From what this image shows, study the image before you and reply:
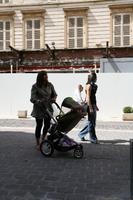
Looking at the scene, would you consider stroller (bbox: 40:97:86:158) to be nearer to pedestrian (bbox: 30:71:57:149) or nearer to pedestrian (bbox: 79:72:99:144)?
pedestrian (bbox: 30:71:57:149)

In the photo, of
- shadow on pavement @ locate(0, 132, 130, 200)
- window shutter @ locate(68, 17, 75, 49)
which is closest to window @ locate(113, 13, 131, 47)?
window shutter @ locate(68, 17, 75, 49)

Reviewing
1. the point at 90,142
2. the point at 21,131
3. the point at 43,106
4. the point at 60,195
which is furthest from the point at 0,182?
the point at 21,131

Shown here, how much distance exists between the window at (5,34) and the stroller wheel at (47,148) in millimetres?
25820

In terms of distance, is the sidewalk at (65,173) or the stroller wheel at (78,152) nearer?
the sidewalk at (65,173)

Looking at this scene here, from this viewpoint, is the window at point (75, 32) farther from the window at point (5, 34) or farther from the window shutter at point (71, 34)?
the window at point (5, 34)

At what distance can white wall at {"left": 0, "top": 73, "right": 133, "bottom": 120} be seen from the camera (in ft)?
69.2

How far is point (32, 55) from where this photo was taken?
114 feet

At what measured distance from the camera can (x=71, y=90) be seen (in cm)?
2155

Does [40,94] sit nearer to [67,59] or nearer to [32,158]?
[32,158]

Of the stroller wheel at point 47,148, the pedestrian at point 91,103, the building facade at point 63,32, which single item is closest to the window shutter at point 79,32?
the building facade at point 63,32

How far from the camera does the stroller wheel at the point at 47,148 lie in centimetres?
1004

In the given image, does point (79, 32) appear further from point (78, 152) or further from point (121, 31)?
point (78, 152)

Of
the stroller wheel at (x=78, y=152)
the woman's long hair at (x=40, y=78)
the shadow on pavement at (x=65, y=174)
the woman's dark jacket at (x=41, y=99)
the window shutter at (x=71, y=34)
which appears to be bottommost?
the shadow on pavement at (x=65, y=174)

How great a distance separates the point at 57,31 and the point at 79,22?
5.67ft
